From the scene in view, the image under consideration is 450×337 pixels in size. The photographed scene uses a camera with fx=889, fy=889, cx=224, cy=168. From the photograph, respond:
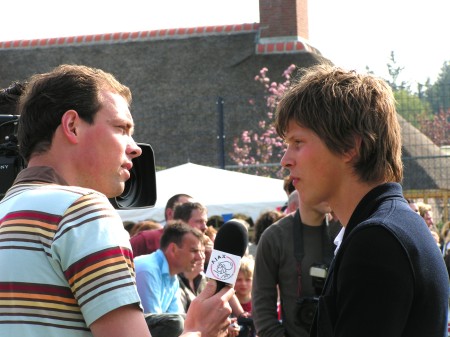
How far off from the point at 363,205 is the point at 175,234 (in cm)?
451

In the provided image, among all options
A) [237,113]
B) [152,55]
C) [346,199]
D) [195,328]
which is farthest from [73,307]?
[152,55]

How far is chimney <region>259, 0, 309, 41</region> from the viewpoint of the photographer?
2394 cm

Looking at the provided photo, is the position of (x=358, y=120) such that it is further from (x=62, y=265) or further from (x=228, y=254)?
(x=62, y=265)

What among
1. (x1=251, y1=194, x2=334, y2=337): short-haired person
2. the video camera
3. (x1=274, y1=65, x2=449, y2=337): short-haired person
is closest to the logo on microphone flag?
(x1=274, y1=65, x2=449, y2=337): short-haired person

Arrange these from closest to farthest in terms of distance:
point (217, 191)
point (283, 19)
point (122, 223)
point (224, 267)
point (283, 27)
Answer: point (122, 223)
point (224, 267)
point (217, 191)
point (283, 19)
point (283, 27)

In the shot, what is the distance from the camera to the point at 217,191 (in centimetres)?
1170

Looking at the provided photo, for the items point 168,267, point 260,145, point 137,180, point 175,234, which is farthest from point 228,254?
point 260,145

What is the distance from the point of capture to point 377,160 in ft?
7.79

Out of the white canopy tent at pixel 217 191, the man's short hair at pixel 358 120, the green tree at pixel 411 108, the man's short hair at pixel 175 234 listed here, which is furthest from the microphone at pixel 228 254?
the green tree at pixel 411 108

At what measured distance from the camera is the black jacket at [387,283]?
6.73 feet

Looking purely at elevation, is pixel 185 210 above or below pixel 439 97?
below

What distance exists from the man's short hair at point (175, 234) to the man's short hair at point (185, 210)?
1.17 m

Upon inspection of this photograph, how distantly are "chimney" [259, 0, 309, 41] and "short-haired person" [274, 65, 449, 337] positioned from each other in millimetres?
21670

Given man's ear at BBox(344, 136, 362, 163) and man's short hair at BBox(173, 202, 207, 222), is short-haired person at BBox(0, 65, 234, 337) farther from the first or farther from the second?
man's short hair at BBox(173, 202, 207, 222)
